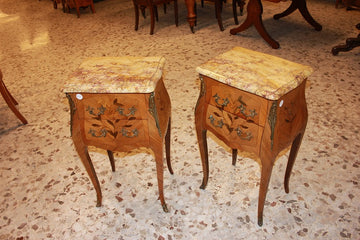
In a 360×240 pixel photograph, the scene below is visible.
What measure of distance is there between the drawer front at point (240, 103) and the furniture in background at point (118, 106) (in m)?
0.26

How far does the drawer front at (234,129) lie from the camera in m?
1.21

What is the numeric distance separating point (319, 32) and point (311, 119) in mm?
1865

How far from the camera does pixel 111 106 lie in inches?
48.4

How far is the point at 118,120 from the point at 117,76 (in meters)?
0.19

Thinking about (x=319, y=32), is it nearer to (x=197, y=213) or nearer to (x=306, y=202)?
(x=306, y=202)

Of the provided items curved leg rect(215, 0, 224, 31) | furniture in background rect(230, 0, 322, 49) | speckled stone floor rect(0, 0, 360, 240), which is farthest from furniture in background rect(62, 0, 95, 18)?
furniture in background rect(230, 0, 322, 49)

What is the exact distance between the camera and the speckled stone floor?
1482 mm

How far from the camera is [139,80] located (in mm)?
1193

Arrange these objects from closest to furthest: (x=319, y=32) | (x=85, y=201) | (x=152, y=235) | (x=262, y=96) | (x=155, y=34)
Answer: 1. (x=262, y=96)
2. (x=152, y=235)
3. (x=85, y=201)
4. (x=319, y=32)
5. (x=155, y=34)

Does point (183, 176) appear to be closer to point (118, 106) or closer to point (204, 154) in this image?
point (204, 154)

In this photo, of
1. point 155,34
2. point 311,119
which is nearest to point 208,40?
point 155,34

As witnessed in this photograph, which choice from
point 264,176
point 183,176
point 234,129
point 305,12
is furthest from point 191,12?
point 264,176

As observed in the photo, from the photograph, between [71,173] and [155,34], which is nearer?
[71,173]

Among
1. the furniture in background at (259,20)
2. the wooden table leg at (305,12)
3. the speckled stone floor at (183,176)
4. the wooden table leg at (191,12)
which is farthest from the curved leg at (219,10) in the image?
the wooden table leg at (305,12)
